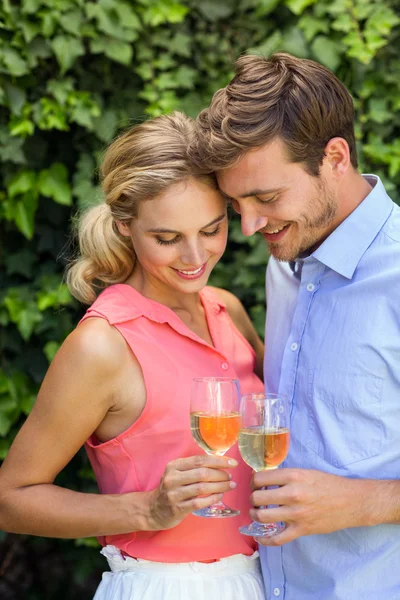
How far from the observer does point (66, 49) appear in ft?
11.9

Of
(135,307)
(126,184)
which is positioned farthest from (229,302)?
(126,184)

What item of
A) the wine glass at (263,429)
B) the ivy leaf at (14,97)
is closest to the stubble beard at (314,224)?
the wine glass at (263,429)

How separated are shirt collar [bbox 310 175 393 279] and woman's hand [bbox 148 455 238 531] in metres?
0.66

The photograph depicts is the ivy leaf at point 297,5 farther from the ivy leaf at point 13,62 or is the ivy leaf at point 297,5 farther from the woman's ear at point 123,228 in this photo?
the woman's ear at point 123,228

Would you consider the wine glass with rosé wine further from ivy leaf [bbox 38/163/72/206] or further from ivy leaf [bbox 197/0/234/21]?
ivy leaf [bbox 197/0/234/21]

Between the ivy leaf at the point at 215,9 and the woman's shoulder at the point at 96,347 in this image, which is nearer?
the woman's shoulder at the point at 96,347

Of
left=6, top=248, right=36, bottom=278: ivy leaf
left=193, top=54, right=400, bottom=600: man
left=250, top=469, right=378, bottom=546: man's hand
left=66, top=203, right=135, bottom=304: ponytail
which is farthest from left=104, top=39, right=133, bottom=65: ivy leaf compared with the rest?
left=250, top=469, right=378, bottom=546: man's hand

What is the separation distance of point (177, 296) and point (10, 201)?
1300 mm

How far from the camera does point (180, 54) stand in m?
3.79

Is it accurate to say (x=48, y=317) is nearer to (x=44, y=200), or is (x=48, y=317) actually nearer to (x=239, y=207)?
(x=44, y=200)

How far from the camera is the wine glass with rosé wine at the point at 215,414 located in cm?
213

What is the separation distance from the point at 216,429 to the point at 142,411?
1.25 ft

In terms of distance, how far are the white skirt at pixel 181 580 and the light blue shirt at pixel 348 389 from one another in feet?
0.22

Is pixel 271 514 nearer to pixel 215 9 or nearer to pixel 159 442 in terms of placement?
pixel 159 442
